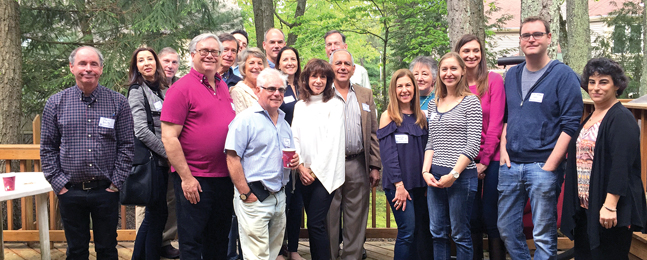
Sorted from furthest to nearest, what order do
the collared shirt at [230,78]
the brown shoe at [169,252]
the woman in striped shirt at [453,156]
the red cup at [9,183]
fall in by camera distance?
the brown shoe at [169,252] < the collared shirt at [230,78] < the red cup at [9,183] < the woman in striped shirt at [453,156]

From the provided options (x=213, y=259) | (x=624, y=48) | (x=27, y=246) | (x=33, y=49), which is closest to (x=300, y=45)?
(x=33, y=49)

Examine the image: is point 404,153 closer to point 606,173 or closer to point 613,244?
point 606,173

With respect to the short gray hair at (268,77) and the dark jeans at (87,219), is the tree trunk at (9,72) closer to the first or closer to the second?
the dark jeans at (87,219)

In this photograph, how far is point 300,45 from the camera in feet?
43.4

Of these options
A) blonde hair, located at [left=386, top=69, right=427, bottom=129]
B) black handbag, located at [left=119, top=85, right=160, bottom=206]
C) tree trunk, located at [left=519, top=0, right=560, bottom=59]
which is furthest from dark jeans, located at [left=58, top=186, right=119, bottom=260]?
tree trunk, located at [left=519, top=0, right=560, bottom=59]

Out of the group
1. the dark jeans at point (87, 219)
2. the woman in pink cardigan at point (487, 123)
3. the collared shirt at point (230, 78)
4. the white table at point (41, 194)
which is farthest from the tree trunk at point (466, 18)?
the white table at point (41, 194)

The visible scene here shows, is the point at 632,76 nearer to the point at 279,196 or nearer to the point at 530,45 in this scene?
the point at 530,45

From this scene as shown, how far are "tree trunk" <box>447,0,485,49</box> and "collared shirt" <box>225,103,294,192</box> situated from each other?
106 inches

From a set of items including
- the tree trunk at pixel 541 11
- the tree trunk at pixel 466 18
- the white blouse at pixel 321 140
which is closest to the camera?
the white blouse at pixel 321 140

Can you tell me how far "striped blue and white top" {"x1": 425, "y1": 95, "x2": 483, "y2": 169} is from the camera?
336cm

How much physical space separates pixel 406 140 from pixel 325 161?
623mm

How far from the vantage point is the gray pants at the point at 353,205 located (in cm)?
402

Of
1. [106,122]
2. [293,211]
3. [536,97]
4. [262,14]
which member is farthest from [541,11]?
[106,122]

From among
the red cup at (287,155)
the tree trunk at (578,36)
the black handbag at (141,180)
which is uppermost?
the tree trunk at (578,36)
